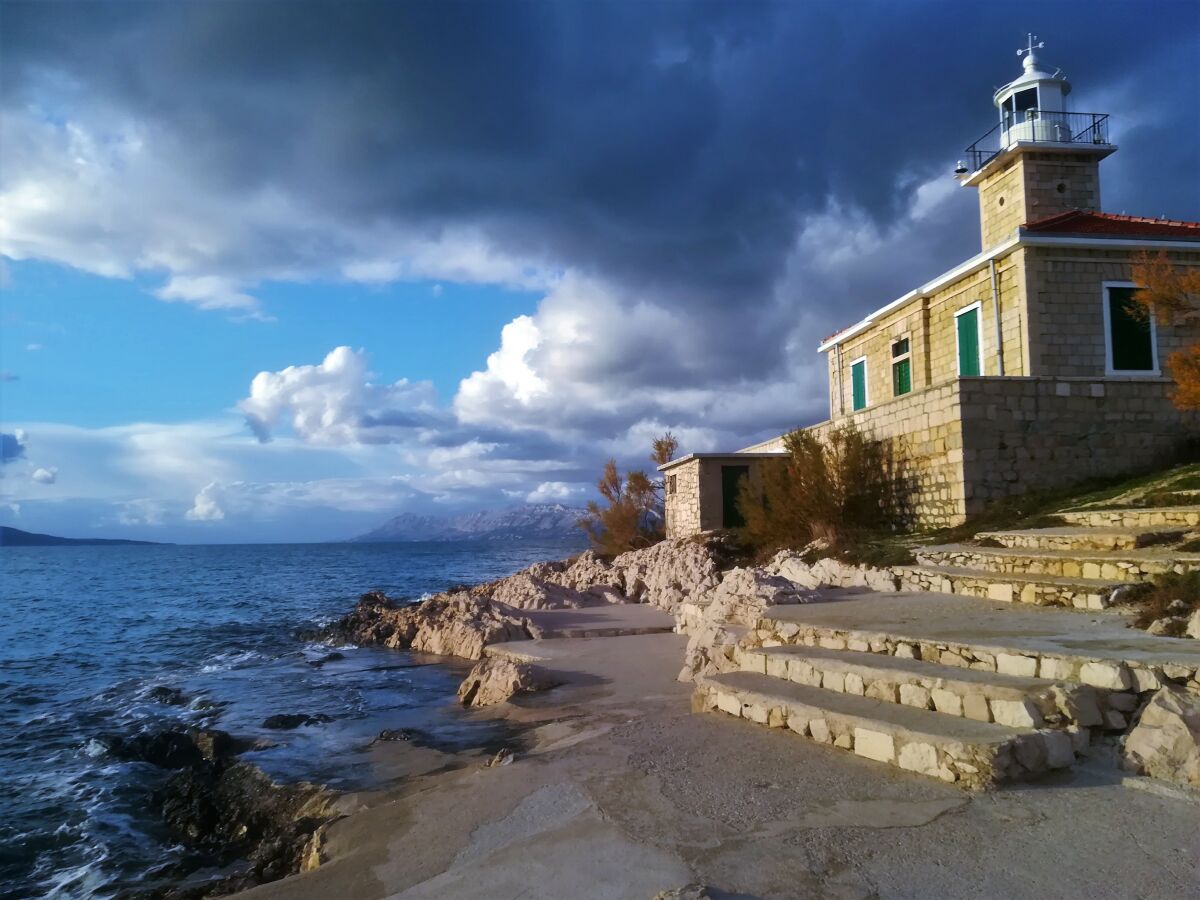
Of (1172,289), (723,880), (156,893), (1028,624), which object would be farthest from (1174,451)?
(156,893)

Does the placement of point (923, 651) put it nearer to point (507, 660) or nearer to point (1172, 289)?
point (507, 660)

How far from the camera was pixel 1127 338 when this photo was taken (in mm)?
16938

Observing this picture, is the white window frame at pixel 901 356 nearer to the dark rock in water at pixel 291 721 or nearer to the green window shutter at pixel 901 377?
the green window shutter at pixel 901 377

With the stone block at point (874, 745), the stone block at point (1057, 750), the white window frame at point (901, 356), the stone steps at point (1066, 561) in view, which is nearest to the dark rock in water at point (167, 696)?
the stone block at point (874, 745)

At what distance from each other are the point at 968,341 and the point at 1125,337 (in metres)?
3.12

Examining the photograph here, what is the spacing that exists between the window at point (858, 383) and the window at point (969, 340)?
16.2 feet

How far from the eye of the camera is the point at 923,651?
21.8ft

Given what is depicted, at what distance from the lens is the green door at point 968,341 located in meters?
18.4

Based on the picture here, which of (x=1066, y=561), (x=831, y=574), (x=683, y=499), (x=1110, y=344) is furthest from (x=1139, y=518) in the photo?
(x=683, y=499)

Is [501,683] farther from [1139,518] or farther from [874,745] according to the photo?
[1139,518]

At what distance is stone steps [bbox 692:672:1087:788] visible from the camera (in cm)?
486

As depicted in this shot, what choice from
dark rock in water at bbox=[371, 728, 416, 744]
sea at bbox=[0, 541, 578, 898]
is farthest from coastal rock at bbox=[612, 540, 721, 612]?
dark rock in water at bbox=[371, 728, 416, 744]

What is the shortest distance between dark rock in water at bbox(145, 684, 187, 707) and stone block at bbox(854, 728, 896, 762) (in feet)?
39.9

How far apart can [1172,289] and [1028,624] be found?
27.4 ft
